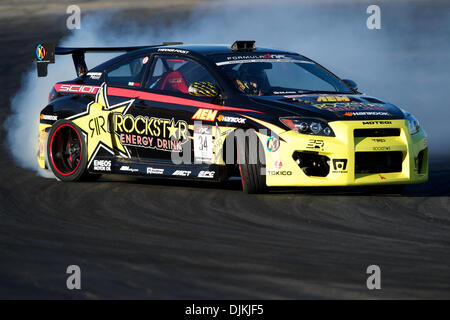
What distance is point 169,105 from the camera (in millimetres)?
9539

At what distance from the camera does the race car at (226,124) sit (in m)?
8.70

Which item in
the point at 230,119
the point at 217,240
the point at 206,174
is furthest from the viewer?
the point at 206,174

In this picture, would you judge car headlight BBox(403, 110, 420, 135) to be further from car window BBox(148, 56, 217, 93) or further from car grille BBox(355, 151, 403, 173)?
car window BBox(148, 56, 217, 93)

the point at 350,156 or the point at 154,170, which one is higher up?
the point at 350,156

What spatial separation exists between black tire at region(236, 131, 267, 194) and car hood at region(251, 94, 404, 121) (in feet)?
1.20

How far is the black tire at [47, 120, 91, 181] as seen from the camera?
33.6 feet

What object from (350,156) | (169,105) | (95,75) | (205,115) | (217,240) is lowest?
(217,240)

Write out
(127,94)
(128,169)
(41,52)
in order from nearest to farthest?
(128,169)
(127,94)
(41,52)

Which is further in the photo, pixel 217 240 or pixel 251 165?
pixel 251 165

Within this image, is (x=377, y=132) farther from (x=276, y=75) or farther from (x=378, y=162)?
(x=276, y=75)

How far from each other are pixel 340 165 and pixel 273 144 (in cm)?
62

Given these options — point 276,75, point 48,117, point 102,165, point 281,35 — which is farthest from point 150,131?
point 281,35

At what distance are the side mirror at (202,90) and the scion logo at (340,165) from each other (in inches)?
56.3

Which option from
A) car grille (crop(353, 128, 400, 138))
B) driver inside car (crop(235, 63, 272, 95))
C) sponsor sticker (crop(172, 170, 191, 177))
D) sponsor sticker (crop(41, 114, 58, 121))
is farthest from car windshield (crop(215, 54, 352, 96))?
sponsor sticker (crop(41, 114, 58, 121))
